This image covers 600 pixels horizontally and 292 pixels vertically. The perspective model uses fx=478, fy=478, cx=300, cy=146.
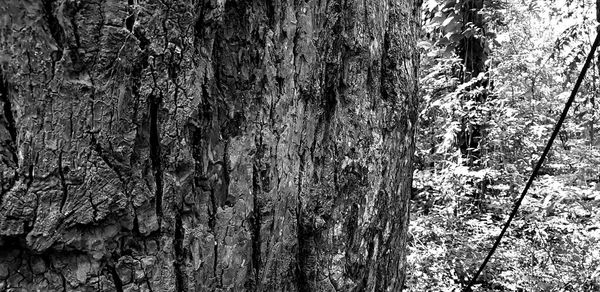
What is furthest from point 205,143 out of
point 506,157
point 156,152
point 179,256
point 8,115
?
point 506,157

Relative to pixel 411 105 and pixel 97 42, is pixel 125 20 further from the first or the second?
pixel 411 105

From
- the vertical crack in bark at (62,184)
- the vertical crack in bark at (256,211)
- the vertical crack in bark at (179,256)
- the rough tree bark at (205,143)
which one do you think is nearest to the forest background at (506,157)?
the rough tree bark at (205,143)

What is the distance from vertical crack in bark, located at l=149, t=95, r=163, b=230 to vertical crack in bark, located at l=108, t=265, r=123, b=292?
3.6 inches

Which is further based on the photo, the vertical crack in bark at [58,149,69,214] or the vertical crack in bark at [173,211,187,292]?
the vertical crack in bark at [173,211,187,292]

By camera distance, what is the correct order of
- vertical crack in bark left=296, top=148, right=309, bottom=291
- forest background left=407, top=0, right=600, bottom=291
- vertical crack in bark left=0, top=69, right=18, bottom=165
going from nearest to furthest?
vertical crack in bark left=0, top=69, right=18, bottom=165, vertical crack in bark left=296, top=148, right=309, bottom=291, forest background left=407, top=0, right=600, bottom=291

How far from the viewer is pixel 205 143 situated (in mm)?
830

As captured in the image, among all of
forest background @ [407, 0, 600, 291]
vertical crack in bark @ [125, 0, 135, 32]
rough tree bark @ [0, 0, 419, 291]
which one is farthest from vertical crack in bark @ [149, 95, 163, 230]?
forest background @ [407, 0, 600, 291]

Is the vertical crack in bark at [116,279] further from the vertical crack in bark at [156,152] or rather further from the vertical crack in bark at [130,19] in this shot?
the vertical crack in bark at [130,19]

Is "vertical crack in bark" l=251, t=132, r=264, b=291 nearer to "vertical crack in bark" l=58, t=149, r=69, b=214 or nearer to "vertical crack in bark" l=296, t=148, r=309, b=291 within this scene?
"vertical crack in bark" l=296, t=148, r=309, b=291

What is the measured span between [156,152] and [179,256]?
0.18 metres

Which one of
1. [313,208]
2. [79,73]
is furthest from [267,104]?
[79,73]

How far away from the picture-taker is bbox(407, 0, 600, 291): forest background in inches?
119

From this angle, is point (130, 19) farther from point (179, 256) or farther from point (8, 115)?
point (179, 256)

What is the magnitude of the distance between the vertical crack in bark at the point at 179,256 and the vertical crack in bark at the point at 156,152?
3 centimetres
